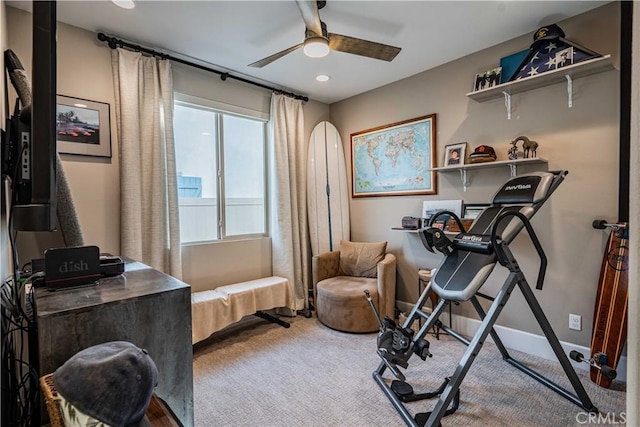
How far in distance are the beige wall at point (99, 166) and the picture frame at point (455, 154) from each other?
2.26m

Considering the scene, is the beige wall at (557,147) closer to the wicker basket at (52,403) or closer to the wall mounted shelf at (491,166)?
the wall mounted shelf at (491,166)

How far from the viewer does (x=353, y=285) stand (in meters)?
3.34

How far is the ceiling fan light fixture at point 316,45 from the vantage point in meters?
2.07

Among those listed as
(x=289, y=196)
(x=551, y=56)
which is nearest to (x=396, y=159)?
(x=289, y=196)

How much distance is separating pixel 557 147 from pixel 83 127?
12.3 ft

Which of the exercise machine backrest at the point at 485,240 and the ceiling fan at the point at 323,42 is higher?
the ceiling fan at the point at 323,42

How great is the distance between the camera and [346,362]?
8.44ft

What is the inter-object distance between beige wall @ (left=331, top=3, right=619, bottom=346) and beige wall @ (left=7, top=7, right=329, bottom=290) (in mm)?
2147

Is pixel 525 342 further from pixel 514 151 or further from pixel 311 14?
pixel 311 14

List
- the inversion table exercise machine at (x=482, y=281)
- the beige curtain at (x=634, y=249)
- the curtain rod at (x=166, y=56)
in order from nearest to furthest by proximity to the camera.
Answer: the beige curtain at (x=634, y=249)
the inversion table exercise machine at (x=482, y=281)
the curtain rod at (x=166, y=56)

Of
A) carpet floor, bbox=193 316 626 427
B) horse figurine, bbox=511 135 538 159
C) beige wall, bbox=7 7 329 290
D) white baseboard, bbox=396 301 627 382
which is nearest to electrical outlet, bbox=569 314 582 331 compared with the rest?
white baseboard, bbox=396 301 627 382

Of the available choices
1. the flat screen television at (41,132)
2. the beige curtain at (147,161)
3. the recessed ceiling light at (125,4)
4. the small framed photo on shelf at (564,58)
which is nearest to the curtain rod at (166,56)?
the beige curtain at (147,161)

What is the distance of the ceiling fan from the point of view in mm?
2006

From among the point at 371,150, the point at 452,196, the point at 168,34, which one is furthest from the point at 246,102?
the point at 452,196
